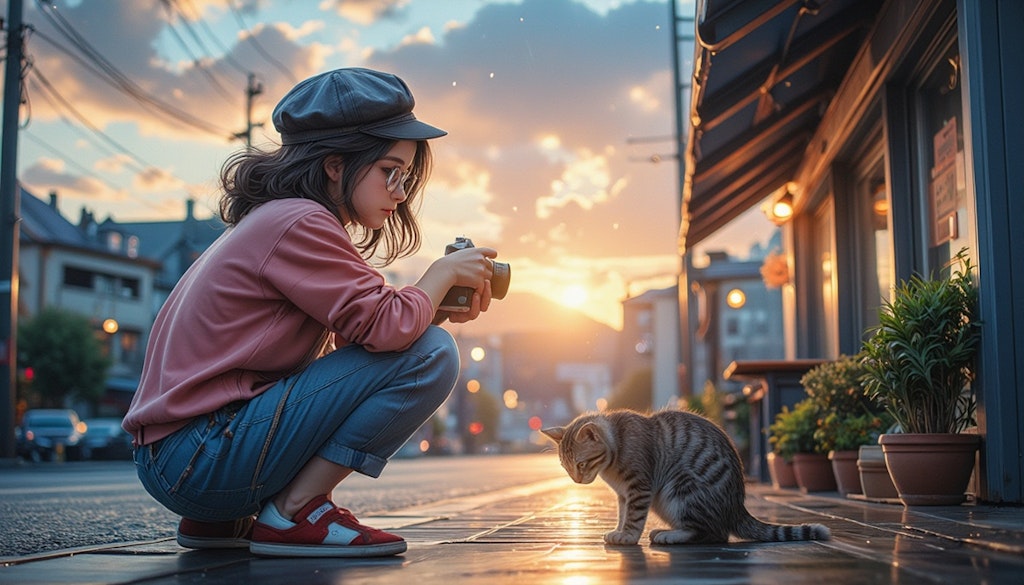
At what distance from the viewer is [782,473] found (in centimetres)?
827

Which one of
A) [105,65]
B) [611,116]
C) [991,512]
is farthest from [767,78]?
[105,65]

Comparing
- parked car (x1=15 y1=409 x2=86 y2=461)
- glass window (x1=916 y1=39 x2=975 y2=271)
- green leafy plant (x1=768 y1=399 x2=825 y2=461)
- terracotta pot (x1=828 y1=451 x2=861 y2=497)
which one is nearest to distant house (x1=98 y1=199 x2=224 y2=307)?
parked car (x1=15 y1=409 x2=86 y2=461)

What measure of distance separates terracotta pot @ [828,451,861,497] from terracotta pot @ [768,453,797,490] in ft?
4.86

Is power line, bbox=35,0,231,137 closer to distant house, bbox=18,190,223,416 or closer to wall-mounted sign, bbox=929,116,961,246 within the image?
wall-mounted sign, bbox=929,116,961,246

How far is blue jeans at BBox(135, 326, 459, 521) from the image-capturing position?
265 centimetres

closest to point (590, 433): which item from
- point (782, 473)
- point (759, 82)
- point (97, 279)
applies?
point (759, 82)

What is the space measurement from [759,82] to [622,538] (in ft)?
15.8

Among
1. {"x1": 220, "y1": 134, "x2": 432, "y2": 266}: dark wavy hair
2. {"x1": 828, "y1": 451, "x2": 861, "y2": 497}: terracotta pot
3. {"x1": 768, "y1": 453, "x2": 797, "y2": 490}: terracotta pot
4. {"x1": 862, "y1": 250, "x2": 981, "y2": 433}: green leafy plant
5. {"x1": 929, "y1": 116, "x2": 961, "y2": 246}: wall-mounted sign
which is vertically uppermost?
{"x1": 929, "y1": 116, "x2": 961, "y2": 246}: wall-mounted sign

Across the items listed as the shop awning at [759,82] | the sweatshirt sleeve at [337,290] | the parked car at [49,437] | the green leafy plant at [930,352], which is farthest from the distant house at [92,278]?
the sweatshirt sleeve at [337,290]

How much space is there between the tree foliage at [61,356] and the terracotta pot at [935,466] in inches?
1523

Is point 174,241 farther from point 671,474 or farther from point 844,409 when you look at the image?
point 671,474

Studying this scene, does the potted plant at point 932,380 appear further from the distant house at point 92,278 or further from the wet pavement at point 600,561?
the distant house at point 92,278

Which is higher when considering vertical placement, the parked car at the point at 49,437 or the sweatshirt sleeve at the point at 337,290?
the sweatshirt sleeve at the point at 337,290

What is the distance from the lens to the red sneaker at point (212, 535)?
3029 mm
